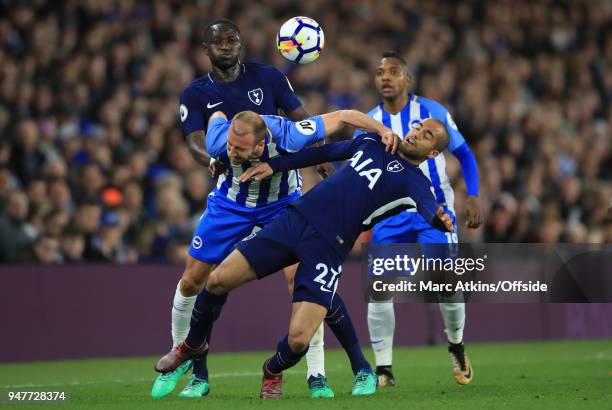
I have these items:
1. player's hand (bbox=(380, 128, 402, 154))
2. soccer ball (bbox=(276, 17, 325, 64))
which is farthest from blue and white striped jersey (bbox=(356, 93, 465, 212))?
player's hand (bbox=(380, 128, 402, 154))

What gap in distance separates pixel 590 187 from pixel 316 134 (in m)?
10.3

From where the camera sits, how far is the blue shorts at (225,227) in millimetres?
7945

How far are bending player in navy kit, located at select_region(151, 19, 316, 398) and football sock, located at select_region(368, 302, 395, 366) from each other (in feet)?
3.95

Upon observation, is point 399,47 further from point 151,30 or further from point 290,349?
point 290,349

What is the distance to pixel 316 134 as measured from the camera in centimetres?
761

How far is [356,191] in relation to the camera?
7465 mm

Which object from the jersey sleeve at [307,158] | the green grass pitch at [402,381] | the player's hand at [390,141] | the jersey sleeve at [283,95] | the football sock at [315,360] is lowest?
the green grass pitch at [402,381]

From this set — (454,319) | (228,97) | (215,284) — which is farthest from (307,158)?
(454,319)

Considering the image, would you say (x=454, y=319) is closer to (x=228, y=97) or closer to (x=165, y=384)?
(x=165, y=384)

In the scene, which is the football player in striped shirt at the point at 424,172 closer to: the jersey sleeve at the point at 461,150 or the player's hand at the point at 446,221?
the jersey sleeve at the point at 461,150

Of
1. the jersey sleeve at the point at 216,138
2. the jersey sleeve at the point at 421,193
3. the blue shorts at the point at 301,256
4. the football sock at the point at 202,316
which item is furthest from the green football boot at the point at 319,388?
the jersey sleeve at the point at 216,138

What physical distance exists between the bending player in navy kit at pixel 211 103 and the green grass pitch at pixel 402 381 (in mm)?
242

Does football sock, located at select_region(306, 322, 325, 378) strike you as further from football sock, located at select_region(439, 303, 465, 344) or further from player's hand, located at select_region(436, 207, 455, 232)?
football sock, located at select_region(439, 303, 465, 344)

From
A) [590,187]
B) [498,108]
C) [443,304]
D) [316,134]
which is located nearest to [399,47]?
[498,108]
